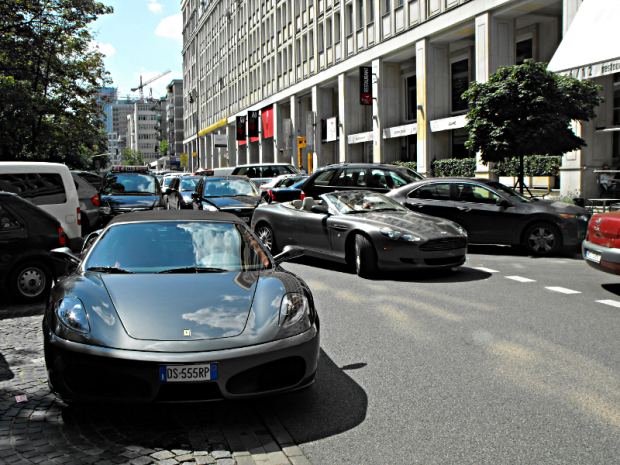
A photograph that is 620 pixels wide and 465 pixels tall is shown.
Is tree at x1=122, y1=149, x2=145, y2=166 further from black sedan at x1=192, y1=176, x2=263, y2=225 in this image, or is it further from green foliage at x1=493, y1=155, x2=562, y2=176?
black sedan at x1=192, y1=176, x2=263, y2=225

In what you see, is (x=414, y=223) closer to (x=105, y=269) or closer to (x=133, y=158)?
(x=105, y=269)

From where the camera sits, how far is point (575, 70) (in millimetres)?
16656

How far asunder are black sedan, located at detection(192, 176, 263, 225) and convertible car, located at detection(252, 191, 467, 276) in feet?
9.33

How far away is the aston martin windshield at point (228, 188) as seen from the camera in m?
15.6

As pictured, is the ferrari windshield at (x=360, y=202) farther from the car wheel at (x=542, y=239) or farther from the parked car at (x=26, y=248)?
the parked car at (x=26, y=248)

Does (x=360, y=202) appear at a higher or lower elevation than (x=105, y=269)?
higher

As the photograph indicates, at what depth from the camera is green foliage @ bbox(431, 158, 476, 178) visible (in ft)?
90.8

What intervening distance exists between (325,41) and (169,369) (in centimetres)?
4204

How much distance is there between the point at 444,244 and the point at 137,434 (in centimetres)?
658

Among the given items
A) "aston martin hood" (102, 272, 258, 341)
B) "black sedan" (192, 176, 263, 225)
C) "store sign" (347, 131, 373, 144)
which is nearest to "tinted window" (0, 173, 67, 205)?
"black sedan" (192, 176, 263, 225)

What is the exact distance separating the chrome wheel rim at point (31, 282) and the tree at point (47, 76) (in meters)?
Result: 17.8

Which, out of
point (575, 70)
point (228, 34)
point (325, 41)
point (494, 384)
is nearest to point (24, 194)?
point (494, 384)

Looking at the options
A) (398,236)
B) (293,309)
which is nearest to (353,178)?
(398,236)

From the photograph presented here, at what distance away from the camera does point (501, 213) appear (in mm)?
12109
